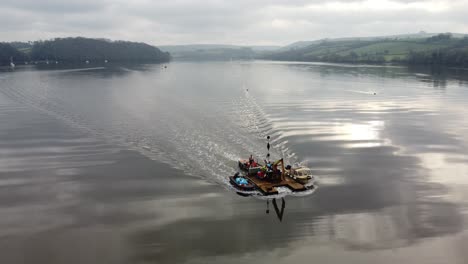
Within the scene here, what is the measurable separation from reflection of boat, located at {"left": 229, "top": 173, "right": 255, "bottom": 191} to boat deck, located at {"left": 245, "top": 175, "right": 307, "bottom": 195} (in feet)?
2.39

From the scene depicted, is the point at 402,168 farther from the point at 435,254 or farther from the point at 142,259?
the point at 142,259

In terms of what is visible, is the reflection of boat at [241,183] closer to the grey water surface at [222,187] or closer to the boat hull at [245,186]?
the boat hull at [245,186]

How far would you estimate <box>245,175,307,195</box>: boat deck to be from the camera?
37.9m

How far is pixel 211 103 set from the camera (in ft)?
291

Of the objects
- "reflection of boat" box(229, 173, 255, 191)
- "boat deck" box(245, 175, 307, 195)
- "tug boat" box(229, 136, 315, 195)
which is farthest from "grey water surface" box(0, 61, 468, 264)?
"tug boat" box(229, 136, 315, 195)

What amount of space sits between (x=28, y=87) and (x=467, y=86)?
137491 millimetres

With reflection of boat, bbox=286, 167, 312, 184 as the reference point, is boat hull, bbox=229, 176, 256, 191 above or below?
below

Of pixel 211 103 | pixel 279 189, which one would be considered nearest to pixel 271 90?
pixel 211 103

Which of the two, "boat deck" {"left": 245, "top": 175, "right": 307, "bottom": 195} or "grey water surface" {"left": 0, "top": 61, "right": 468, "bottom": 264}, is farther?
"boat deck" {"left": 245, "top": 175, "right": 307, "bottom": 195}

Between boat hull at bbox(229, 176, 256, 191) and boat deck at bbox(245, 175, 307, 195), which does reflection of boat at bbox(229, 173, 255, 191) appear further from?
boat deck at bbox(245, 175, 307, 195)

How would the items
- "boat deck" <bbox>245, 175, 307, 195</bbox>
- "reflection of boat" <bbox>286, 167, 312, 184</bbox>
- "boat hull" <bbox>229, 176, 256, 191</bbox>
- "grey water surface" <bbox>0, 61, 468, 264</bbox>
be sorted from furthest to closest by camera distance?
1. "reflection of boat" <bbox>286, 167, 312, 184</bbox>
2. "boat hull" <bbox>229, 176, 256, 191</bbox>
3. "boat deck" <bbox>245, 175, 307, 195</bbox>
4. "grey water surface" <bbox>0, 61, 468, 264</bbox>

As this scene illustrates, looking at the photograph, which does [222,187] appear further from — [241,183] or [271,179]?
[271,179]

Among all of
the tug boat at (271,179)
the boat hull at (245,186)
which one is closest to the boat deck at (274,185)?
the tug boat at (271,179)

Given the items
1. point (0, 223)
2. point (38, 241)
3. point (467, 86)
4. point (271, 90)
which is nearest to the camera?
point (38, 241)
